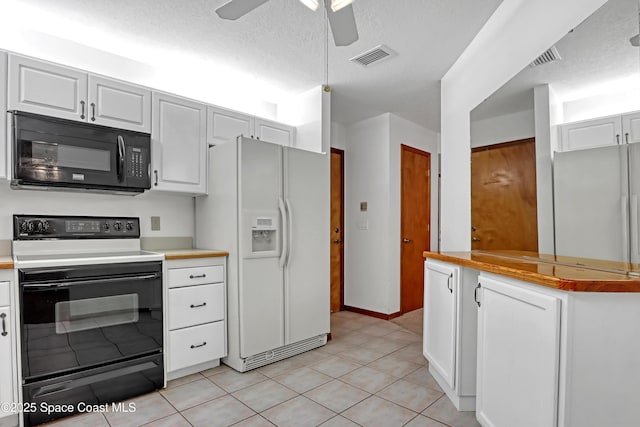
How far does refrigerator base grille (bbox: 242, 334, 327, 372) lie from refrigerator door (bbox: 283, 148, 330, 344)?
71mm

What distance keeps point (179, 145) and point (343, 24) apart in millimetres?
1745

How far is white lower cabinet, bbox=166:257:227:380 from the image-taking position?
8.32ft

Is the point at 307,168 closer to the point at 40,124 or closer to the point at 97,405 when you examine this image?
the point at 40,124

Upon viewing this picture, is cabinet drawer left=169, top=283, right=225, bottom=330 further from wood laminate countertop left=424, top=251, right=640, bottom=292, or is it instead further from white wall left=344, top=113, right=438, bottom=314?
white wall left=344, top=113, right=438, bottom=314

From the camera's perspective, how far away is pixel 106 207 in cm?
277

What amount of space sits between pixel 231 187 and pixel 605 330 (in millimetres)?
2342

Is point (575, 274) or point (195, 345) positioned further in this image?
point (195, 345)

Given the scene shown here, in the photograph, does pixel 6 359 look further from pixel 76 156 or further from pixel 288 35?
pixel 288 35

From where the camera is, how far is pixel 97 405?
2164mm

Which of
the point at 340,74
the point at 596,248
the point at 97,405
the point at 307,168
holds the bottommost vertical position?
the point at 97,405

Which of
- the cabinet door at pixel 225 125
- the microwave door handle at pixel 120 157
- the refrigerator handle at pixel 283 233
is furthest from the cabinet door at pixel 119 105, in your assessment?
the refrigerator handle at pixel 283 233

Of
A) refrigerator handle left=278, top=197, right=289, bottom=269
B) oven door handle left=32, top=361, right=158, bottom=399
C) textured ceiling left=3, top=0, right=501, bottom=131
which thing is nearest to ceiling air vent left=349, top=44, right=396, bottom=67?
textured ceiling left=3, top=0, right=501, bottom=131

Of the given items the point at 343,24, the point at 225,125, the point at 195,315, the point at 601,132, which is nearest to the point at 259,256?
the point at 195,315

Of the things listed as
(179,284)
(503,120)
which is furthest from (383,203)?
(179,284)
